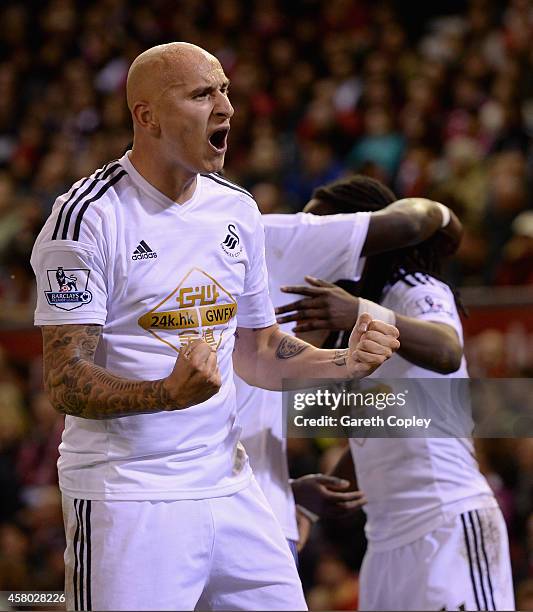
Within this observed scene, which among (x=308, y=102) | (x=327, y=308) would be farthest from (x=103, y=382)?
(x=308, y=102)

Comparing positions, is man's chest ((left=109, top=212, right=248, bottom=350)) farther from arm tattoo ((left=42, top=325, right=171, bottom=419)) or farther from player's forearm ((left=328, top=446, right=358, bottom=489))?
player's forearm ((left=328, top=446, right=358, bottom=489))

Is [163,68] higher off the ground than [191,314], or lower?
higher

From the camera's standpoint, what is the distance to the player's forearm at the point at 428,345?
3.41 metres

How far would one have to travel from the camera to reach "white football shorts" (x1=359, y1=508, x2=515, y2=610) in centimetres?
349

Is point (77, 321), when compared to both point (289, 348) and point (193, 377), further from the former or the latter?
point (289, 348)

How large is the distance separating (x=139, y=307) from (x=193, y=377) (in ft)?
1.14

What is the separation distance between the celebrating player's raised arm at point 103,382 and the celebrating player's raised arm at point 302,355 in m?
0.47

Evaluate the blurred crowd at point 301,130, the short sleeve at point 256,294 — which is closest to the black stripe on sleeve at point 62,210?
the short sleeve at point 256,294

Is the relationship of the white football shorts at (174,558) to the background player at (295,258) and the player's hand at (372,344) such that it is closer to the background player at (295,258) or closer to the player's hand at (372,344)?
the player's hand at (372,344)

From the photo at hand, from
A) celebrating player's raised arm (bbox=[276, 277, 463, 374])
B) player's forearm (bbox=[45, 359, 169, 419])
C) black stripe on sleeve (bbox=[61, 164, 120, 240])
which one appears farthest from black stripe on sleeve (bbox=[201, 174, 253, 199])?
player's forearm (bbox=[45, 359, 169, 419])

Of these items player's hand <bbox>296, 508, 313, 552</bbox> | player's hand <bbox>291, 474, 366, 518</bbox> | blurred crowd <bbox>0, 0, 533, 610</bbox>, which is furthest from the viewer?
blurred crowd <bbox>0, 0, 533, 610</bbox>

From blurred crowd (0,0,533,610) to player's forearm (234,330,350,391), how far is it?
1.51 meters

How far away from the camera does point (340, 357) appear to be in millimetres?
2912

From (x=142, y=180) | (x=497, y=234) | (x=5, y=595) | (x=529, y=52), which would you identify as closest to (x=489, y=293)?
(x=497, y=234)
